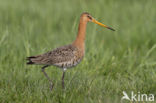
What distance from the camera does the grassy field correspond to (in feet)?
18.8

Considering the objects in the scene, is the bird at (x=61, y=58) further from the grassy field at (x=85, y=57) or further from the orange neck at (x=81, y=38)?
the grassy field at (x=85, y=57)

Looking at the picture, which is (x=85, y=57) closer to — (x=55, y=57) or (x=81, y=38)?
(x=81, y=38)

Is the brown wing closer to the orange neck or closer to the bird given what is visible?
the bird

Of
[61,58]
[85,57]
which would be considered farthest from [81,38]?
[85,57]

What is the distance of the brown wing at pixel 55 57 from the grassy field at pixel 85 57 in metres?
0.34

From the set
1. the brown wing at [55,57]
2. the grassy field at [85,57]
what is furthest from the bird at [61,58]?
the grassy field at [85,57]

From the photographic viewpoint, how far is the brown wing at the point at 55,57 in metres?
6.29

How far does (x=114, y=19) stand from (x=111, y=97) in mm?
4984

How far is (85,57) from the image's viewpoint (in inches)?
301

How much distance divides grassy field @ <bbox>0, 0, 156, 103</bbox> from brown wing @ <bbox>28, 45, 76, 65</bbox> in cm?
34

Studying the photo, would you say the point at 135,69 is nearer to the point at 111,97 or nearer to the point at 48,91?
the point at 111,97

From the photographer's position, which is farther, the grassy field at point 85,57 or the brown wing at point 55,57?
the brown wing at point 55,57

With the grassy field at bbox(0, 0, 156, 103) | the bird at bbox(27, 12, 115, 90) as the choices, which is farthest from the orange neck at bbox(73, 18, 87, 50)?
the grassy field at bbox(0, 0, 156, 103)

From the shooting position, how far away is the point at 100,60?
25.1 ft
